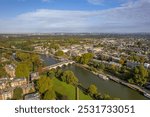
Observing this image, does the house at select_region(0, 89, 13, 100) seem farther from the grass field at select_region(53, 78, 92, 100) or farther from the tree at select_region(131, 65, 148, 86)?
the tree at select_region(131, 65, 148, 86)

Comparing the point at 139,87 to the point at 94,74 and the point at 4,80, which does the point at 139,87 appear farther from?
the point at 4,80

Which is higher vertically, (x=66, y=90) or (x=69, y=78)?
(x=69, y=78)

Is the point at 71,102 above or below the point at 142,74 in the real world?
above

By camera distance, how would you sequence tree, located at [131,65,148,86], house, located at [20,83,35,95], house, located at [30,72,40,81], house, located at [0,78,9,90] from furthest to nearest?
house, located at [30,72,40,81], tree, located at [131,65,148,86], house, located at [0,78,9,90], house, located at [20,83,35,95]

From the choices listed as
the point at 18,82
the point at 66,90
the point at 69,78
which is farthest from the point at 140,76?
the point at 18,82

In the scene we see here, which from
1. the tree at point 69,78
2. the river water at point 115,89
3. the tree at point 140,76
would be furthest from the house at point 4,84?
the tree at point 140,76

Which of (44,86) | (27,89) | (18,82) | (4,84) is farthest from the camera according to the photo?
(18,82)

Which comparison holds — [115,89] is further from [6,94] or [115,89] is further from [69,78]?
[6,94]

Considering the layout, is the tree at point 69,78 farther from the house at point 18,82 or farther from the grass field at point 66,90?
the house at point 18,82

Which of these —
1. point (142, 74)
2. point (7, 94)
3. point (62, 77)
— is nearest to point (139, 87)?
point (142, 74)

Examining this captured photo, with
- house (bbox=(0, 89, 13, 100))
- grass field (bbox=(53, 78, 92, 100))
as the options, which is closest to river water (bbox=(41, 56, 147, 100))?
grass field (bbox=(53, 78, 92, 100))

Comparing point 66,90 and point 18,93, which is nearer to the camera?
point 18,93
